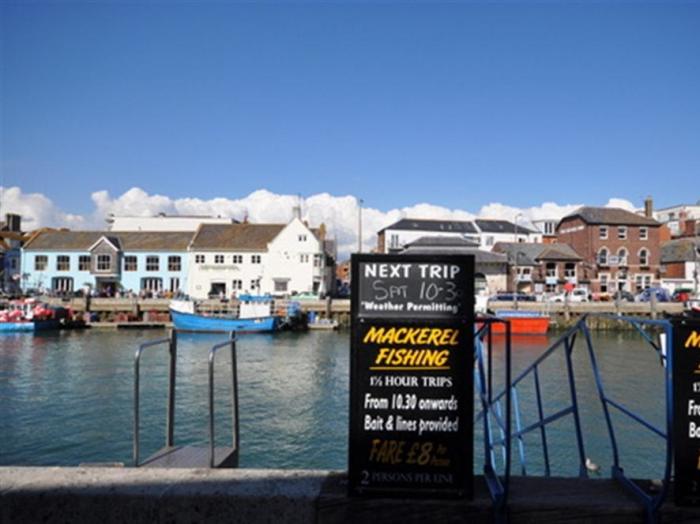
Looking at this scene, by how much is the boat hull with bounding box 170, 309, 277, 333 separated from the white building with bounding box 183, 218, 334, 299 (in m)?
14.7

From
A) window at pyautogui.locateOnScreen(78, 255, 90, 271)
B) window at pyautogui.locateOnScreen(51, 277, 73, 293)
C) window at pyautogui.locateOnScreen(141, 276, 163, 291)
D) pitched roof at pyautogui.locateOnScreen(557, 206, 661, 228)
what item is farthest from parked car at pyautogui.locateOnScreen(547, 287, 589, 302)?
window at pyautogui.locateOnScreen(51, 277, 73, 293)

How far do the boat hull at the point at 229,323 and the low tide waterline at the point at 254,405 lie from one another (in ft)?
28.9

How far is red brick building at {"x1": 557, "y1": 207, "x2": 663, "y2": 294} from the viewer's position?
224ft

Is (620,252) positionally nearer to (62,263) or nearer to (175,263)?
(175,263)

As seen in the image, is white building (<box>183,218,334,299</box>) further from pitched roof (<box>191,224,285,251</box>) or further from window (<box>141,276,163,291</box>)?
window (<box>141,276,163,291</box>)

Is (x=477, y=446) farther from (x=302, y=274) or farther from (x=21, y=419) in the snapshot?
(x=302, y=274)

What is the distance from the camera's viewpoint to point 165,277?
62.1 m

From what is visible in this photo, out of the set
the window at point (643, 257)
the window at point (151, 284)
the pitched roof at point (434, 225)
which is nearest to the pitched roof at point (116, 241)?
the window at point (151, 284)

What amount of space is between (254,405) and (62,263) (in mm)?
53543

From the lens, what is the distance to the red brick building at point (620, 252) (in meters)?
68.2

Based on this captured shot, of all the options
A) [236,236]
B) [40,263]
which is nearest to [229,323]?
[236,236]

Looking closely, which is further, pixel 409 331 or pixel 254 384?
pixel 254 384

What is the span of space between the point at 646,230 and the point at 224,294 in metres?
53.8

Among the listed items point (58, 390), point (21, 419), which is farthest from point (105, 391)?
point (21, 419)
